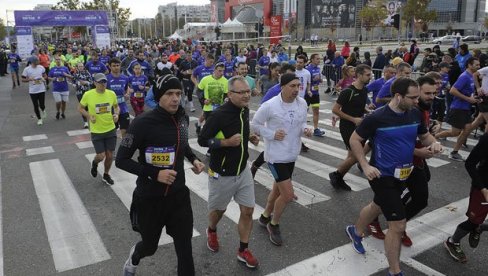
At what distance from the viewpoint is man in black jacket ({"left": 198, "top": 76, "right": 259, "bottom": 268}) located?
4.18 metres

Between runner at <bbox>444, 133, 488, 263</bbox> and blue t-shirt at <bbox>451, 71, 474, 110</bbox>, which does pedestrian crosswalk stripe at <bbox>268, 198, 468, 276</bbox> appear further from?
blue t-shirt at <bbox>451, 71, 474, 110</bbox>

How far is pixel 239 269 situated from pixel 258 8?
344 ft

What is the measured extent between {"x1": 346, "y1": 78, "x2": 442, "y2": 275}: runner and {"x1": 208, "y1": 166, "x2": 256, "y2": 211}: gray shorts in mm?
1150

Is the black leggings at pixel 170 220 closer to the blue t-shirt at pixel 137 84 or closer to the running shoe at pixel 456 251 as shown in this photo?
the running shoe at pixel 456 251

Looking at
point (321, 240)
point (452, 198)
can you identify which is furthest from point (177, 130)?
point (452, 198)

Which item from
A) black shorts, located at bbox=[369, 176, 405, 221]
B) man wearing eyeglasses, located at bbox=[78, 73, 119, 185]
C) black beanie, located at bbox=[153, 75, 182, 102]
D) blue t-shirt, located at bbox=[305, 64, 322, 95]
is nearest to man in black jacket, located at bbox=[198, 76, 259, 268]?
black beanie, located at bbox=[153, 75, 182, 102]

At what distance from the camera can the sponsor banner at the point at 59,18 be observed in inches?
1251

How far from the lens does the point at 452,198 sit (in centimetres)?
630

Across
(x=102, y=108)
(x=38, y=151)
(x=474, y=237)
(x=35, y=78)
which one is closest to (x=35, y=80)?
(x=35, y=78)

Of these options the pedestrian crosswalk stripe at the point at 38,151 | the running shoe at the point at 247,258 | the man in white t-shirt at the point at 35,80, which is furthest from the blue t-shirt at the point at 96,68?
the running shoe at the point at 247,258

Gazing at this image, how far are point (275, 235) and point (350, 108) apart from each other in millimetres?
2703

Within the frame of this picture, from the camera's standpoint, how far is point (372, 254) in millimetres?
4660

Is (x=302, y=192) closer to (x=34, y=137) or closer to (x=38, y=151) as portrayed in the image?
(x=38, y=151)

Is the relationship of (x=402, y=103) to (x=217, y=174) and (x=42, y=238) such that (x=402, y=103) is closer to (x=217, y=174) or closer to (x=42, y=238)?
(x=217, y=174)
